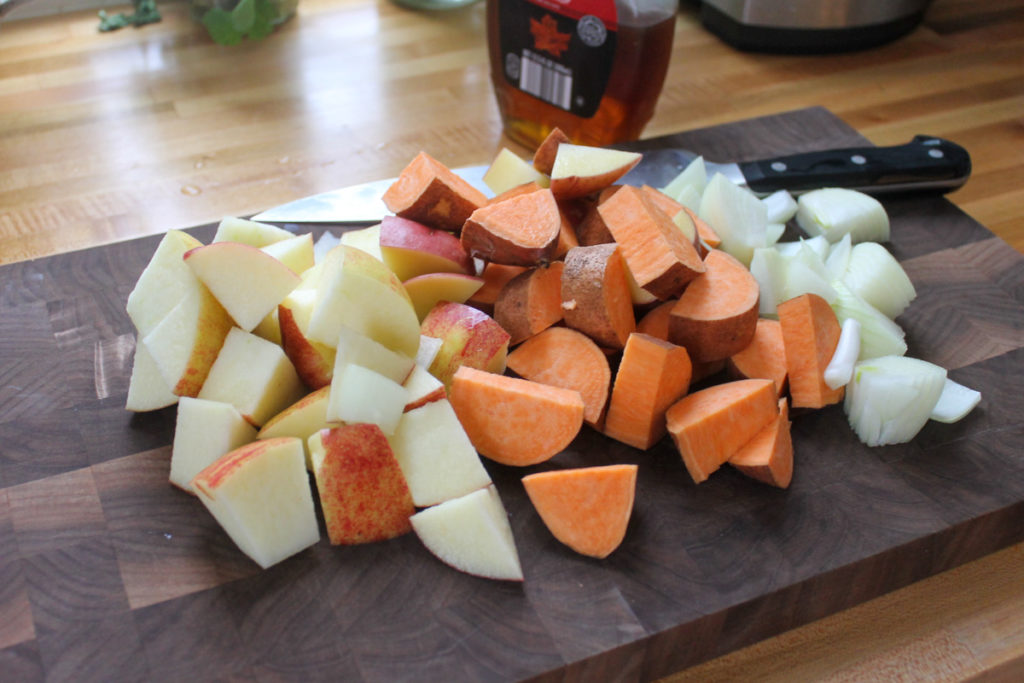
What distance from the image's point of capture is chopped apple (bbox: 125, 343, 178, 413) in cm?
136

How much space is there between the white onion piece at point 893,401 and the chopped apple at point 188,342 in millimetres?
1002

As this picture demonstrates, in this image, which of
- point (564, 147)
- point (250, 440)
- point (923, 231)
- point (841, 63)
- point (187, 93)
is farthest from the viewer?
point (841, 63)

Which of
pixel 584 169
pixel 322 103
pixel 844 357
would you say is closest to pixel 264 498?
pixel 584 169

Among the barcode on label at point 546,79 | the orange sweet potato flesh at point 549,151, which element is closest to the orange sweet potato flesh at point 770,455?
the orange sweet potato flesh at point 549,151

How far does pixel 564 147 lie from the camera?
1559 millimetres

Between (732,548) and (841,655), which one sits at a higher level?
(732,548)

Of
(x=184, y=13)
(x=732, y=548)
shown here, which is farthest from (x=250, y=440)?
(x=184, y=13)

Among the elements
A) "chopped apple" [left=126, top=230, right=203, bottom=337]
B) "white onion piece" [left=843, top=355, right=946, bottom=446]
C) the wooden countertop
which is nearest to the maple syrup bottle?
the wooden countertop

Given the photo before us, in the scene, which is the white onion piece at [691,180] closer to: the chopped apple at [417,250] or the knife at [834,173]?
the knife at [834,173]

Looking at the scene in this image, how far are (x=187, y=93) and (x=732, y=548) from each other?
6.08 ft

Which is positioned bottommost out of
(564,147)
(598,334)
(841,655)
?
(841,655)

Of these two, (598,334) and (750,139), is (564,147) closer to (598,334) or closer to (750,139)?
(598,334)

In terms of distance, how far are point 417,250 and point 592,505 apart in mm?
519

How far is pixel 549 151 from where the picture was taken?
159 cm
